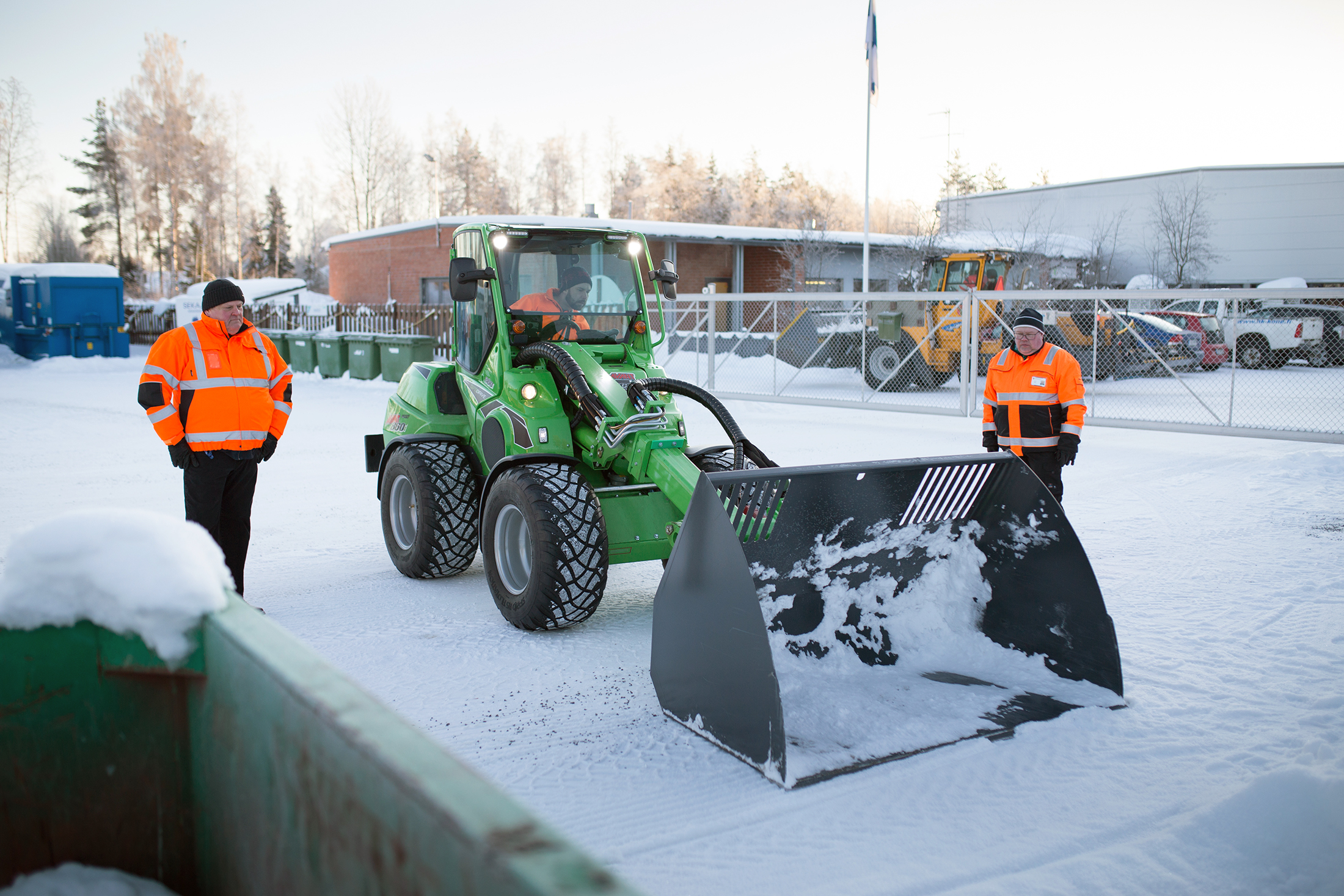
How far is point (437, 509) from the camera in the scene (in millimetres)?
5605

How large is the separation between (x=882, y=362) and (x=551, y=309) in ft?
41.7

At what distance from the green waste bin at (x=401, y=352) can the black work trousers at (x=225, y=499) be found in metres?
12.9

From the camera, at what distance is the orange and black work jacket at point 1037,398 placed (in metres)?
5.98

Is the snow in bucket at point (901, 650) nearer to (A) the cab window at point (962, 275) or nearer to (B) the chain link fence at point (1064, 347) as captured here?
(B) the chain link fence at point (1064, 347)

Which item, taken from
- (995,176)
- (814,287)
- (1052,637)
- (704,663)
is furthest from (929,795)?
(995,176)

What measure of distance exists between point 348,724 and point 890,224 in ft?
279

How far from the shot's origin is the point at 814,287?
122ft

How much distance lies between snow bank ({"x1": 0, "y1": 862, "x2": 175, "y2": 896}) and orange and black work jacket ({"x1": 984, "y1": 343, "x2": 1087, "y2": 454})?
520cm

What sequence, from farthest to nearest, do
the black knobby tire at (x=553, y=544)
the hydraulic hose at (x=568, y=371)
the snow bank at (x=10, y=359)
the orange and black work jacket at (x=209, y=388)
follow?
the snow bank at (x=10, y=359) → the hydraulic hose at (x=568, y=371) → the orange and black work jacket at (x=209, y=388) → the black knobby tire at (x=553, y=544)

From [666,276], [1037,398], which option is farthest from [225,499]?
[1037,398]

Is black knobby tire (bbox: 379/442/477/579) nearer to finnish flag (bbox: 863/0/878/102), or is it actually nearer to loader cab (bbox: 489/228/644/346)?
loader cab (bbox: 489/228/644/346)

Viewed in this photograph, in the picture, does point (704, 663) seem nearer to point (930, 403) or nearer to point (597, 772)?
point (597, 772)

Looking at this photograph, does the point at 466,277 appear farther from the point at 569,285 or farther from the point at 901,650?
the point at 901,650

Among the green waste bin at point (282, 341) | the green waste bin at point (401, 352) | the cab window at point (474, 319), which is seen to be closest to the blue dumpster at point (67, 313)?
the green waste bin at point (282, 341)
